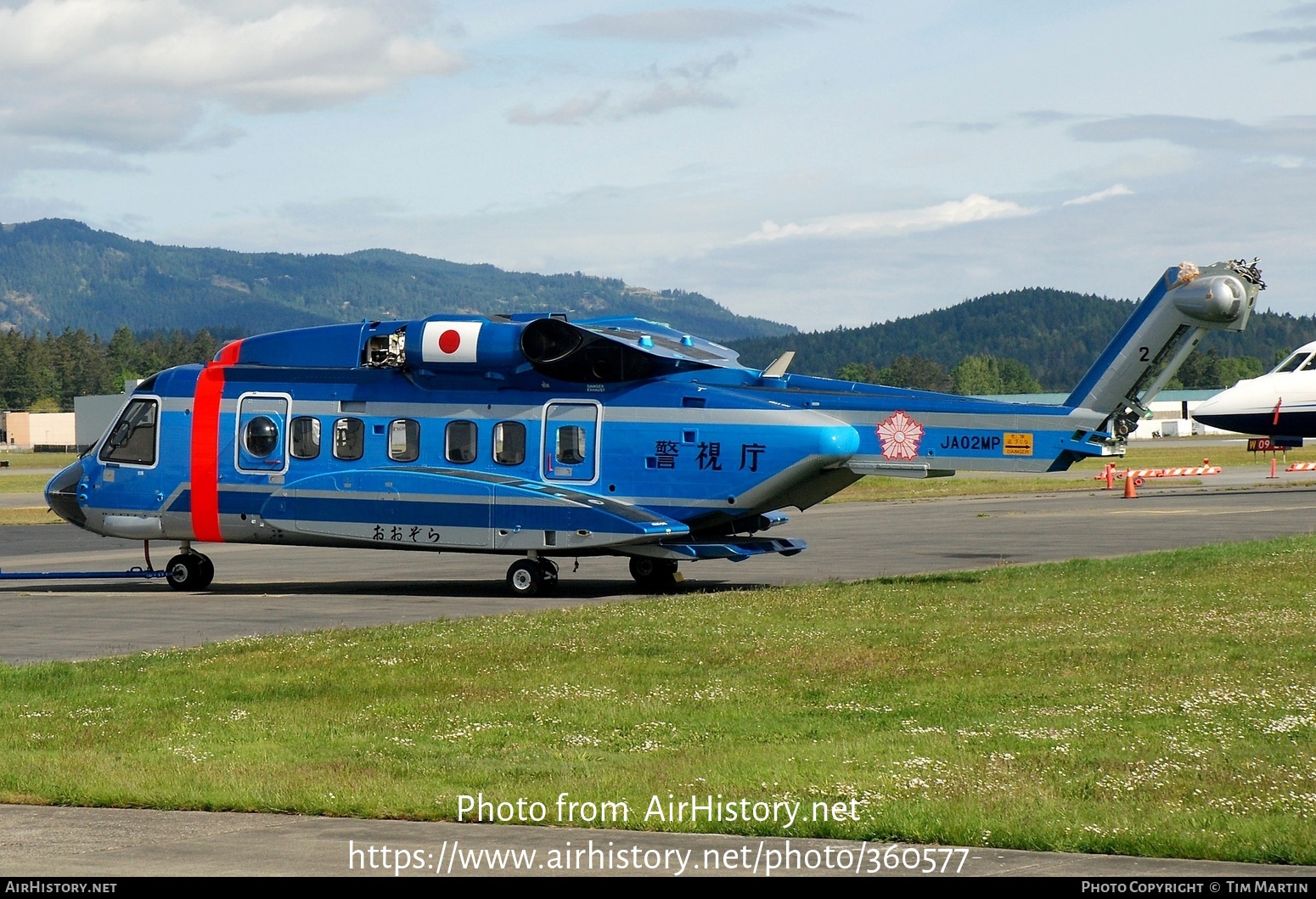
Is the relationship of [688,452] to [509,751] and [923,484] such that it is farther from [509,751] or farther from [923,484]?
[923,484]

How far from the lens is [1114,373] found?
21.0 meters

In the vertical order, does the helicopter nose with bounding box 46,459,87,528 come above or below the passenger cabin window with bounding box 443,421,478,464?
below

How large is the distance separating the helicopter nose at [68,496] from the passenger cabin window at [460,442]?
21.8ft

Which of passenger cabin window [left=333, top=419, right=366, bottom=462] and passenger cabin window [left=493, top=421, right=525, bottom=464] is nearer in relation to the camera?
passenger cabin window [left=493, top=421, right=525, bottom=464]

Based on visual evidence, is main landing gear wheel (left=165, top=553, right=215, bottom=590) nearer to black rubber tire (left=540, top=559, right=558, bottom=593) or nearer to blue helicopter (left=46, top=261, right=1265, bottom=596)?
blue helicopter (left=46, top=261, right=1265, bottom=596)

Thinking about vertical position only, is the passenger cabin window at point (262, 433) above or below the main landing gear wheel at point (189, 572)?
above

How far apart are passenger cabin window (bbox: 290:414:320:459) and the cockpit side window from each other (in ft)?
110

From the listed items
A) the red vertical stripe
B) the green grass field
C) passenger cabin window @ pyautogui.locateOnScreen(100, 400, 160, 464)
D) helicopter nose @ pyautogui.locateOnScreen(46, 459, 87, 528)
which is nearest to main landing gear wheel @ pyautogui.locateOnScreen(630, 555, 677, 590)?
the green grass field

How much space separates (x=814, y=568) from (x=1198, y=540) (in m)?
8.82

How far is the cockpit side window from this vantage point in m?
47.1

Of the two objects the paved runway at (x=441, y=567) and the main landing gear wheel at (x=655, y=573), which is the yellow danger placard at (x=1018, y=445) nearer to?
the paved runway at (x=441, y=567)

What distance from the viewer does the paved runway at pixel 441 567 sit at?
2062 cm

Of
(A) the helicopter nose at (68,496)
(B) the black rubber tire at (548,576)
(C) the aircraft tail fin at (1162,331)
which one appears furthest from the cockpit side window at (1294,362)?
(A) the helicopter nose at (68,496)

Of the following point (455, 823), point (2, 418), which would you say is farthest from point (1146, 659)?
point (2, 418)
